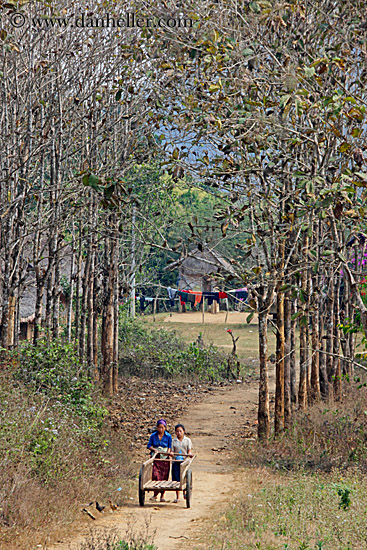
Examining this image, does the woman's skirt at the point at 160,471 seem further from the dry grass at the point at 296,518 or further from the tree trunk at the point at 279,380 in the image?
the tree trunk at the point at 279,380

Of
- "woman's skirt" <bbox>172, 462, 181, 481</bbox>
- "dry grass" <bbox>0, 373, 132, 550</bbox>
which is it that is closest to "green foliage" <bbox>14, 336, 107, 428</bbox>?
"dry grass" <bbox>0, 373, 132, 550</bbox>

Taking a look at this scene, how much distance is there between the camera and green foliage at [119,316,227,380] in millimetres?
22266

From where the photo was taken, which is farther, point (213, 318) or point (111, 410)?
point (213, 318)

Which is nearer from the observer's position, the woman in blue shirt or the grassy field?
the woman in blue shirt

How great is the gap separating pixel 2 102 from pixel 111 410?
7569 mm

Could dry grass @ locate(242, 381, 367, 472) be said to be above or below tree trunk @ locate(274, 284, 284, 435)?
below

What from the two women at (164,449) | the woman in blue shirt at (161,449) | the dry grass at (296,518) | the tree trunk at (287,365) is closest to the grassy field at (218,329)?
the tree trunk at (287,365)

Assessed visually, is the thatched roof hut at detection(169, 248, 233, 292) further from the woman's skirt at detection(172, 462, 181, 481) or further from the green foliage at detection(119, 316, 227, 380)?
the woman's skirt at detection(172, 462, 181, 481)

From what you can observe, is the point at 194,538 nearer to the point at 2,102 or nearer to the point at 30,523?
the point at 30,523

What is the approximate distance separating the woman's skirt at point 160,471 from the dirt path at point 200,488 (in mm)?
385

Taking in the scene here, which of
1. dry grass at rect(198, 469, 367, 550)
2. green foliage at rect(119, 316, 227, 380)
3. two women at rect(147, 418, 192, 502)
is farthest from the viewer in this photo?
green foliage at rect(119, 316, 227, 380)

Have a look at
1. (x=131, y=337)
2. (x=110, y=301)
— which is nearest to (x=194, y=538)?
(x=110, y=301)

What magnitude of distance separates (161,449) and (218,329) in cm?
3140

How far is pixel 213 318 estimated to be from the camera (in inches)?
1796
